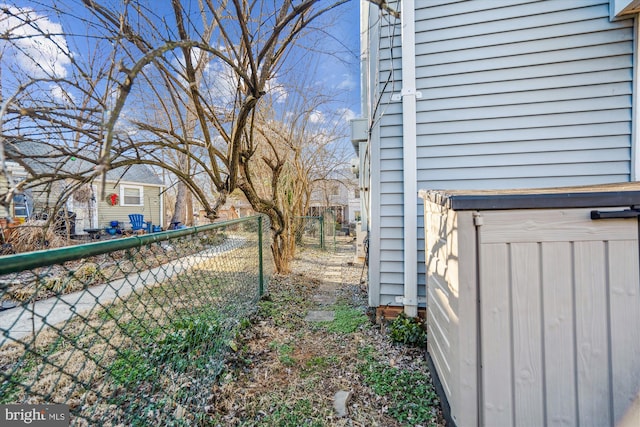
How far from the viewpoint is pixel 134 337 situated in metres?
1.75

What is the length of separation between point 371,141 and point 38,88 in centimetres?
305

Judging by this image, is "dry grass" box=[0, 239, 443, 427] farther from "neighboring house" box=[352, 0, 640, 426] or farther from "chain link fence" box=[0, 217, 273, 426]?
"neighboring house" box=[352, 0, 640, 426]

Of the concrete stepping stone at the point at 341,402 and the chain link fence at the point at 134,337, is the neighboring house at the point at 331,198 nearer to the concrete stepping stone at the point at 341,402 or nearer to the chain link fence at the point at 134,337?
the chain link fence at the point at 134,337

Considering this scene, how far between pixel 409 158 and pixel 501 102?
1050 millimetres

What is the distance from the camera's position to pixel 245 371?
2355mm

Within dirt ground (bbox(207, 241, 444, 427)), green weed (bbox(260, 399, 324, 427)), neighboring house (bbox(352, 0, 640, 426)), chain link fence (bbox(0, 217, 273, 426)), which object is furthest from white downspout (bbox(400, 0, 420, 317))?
chain link fence (bbox(0, 217, 273, 426))

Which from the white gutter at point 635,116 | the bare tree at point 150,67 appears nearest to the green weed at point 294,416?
the bare tree at point 150,67

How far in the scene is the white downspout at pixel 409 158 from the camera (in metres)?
2.90

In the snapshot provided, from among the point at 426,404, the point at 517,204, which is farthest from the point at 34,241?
the point at 517,204

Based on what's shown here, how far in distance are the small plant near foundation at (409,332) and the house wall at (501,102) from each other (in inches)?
11.7

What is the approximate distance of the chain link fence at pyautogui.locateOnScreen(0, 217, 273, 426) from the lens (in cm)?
110

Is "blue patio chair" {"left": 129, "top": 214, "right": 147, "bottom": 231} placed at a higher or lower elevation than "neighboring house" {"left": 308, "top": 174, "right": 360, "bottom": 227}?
lower

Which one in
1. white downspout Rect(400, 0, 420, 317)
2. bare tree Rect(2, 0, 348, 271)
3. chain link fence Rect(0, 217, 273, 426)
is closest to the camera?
chain link fence Rect(0, 217, 273, 426)

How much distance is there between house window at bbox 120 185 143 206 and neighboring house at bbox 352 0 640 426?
554 inches
